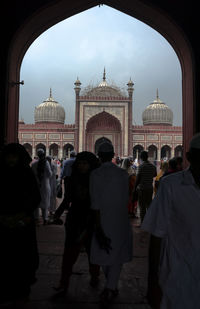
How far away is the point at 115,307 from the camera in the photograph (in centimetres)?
182

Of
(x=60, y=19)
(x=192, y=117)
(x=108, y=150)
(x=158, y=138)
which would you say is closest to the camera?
(x=108, y=150)

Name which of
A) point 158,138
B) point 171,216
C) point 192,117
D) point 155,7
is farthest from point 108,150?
point 158,138

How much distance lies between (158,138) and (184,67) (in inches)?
795

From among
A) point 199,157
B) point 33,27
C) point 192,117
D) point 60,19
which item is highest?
point 60,19

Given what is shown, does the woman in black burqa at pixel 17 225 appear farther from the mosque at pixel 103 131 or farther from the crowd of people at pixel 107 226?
the mosque at pixel 103 131

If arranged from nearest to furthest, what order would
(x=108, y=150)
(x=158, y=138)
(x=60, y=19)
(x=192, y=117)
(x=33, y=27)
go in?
(x=108, y=150), (x=192, y=117), (x=33, y=27), (x=60, y=19), (x=158, y=138)

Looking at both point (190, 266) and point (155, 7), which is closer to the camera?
point (190, 266)

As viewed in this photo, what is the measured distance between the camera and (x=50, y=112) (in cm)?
2928

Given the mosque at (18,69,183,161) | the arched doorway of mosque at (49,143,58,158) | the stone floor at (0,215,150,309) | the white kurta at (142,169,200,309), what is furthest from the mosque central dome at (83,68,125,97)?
the white kurta at (142,169,200,309)

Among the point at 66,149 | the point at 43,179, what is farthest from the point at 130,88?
the point at 43,179

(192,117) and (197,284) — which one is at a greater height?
(192,117)

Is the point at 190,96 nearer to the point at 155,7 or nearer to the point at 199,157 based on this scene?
the point at 155,7

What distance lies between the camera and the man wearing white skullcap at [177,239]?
989 millimetres

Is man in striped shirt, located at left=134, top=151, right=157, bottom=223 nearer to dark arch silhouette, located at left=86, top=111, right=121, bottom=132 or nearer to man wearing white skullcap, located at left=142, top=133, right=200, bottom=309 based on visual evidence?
man wearing white skullcap, located at left=142, top=133, right=200, bottom=309
